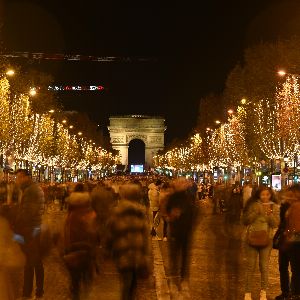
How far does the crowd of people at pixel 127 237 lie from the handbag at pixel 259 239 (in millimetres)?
17

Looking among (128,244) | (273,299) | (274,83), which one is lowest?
(273,299)

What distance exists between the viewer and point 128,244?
11.6 metres

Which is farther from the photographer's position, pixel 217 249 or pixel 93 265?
pixel 217 249

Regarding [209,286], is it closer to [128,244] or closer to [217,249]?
[128,244]

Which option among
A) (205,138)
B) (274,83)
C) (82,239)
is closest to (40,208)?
(82,239)

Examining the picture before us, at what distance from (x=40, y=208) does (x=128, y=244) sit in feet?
10.2

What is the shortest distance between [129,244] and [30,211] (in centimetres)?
313

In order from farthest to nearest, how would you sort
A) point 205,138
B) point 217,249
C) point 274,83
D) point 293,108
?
1. point 205,138
2. point 274,83
3. point 293,108
4. point 217,249

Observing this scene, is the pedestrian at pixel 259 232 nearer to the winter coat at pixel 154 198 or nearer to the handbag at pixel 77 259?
the handbag at pixel 77 259

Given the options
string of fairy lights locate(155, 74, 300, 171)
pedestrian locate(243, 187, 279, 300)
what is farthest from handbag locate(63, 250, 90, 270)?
string of fairy lights locate(155, 74, 300, 171)

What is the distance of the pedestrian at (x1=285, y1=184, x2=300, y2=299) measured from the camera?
46.0 feet

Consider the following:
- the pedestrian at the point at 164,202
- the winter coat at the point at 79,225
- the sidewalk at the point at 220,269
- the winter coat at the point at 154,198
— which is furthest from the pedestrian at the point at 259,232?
the winter coat at the point at 154,198

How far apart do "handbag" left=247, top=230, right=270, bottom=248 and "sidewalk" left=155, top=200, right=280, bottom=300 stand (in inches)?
42.8

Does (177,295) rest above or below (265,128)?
below
